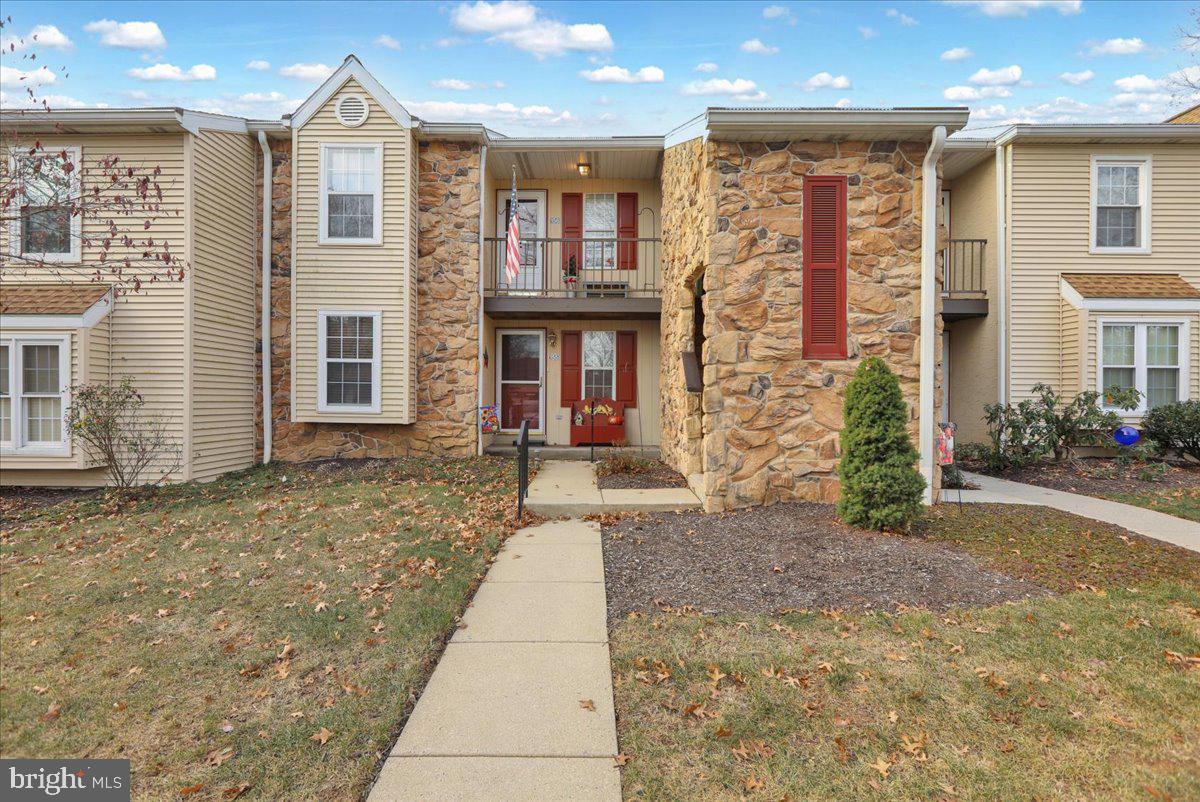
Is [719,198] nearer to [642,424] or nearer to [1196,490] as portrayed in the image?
[642,424]

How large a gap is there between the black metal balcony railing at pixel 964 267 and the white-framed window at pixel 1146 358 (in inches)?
83.9

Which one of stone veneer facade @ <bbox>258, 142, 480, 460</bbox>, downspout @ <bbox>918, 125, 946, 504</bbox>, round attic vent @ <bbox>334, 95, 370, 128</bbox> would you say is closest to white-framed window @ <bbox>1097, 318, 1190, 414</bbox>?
downspout @ <bbox>918, 125, 946, 504</bbox>

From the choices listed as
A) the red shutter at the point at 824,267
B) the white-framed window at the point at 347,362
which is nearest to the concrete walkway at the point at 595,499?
the red shutter at the point at 824,267

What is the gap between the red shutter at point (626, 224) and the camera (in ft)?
37.5

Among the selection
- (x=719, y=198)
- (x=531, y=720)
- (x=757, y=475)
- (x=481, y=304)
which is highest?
(x=719, y=198)

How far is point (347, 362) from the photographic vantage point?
9.27 meters

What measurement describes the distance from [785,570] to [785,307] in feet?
10.3

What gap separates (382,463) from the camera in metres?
9.09

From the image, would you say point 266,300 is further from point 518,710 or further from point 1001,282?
point 1001,282

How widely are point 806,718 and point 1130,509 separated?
649 centimetres

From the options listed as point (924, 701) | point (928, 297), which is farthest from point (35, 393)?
point (928, 297)

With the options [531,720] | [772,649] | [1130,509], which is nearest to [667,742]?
[531,720]

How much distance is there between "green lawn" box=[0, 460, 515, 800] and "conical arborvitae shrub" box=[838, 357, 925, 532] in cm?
350

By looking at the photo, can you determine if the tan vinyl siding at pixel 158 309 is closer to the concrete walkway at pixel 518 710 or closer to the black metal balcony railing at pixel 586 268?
the black metal balcony railing at pixel 586 268
